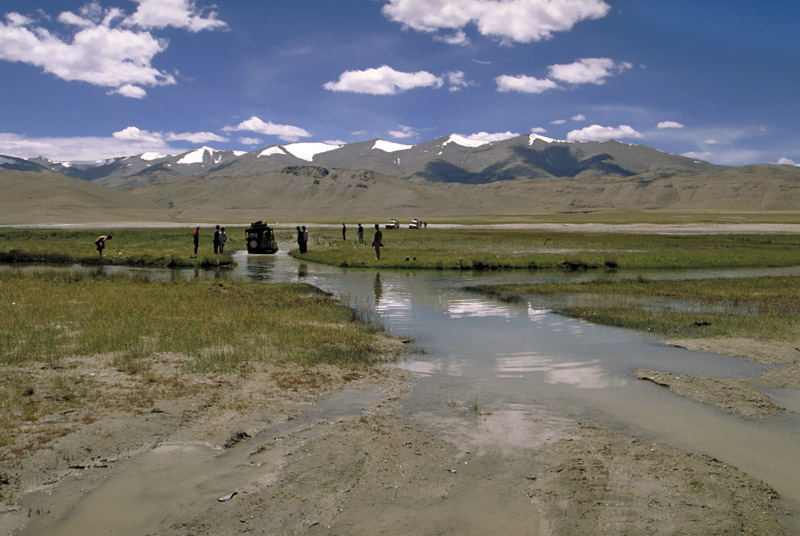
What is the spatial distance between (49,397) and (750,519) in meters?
10.2

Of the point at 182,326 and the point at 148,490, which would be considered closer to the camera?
the point at 148,490

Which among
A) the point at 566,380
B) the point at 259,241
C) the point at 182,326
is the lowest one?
the point at 566,380

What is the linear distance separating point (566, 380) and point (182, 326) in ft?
32.7

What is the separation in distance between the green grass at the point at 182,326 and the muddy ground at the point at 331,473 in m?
2.52

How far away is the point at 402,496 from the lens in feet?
23.5

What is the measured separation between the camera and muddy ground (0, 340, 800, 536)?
21.7 feet

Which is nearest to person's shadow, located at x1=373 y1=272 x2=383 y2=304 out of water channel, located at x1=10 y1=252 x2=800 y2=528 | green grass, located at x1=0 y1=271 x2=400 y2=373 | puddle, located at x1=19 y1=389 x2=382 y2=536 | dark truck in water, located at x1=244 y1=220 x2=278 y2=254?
water channel, located at x1=10 y1=252 x2=800 y2=528

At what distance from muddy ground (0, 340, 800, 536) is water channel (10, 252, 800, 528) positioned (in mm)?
488

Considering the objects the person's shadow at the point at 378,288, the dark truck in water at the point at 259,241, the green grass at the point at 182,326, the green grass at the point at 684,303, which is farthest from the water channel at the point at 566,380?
the dark truck in water at the point at 259,241

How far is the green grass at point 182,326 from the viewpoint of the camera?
13453 mm

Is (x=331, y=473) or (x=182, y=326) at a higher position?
(x=182, y=326)

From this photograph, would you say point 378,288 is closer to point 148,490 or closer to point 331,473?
point 331,473

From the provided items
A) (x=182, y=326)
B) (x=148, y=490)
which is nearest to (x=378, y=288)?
(x=182, y=326)

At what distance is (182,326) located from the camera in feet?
53.4
